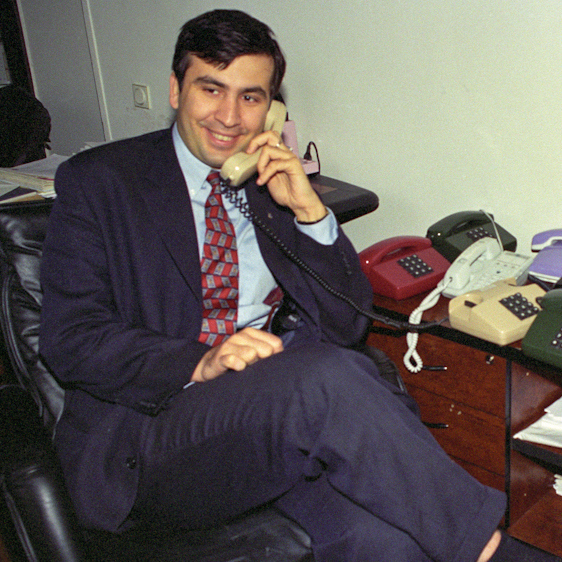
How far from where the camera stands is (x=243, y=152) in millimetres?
1441

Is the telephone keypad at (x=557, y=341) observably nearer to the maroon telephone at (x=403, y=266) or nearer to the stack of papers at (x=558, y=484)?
the maroon telephone at (x=403, y=266)

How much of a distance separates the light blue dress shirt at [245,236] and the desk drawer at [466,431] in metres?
0.48

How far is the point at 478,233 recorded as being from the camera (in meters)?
1.73

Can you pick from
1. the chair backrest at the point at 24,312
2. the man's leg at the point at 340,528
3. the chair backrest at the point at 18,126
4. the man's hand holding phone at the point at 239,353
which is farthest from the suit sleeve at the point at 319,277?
the chair backrest at the point at 18,126

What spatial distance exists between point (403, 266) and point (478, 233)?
0.22 m

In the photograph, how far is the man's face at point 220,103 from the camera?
134cm

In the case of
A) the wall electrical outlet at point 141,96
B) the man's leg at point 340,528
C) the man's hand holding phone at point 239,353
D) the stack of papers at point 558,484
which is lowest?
the stack of papers at point 558,484

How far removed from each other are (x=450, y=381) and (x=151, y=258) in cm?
75

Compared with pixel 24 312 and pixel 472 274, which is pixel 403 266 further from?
pixel 24 312

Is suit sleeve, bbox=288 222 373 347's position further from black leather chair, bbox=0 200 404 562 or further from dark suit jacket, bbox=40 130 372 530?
black leather chair, bbox=0 200 404 562

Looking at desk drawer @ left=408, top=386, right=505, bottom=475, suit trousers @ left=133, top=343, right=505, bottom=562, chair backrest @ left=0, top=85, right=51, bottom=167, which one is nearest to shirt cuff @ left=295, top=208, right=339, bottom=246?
suit trousers @ left=133, top=343, right=505, bottom=562

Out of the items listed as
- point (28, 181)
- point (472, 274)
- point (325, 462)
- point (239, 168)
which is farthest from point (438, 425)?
point (28, 181)

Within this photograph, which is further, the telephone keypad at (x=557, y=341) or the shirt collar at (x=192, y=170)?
the shirt collar at (x=192, y=170)

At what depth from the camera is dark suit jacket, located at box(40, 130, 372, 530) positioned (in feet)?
4.06
